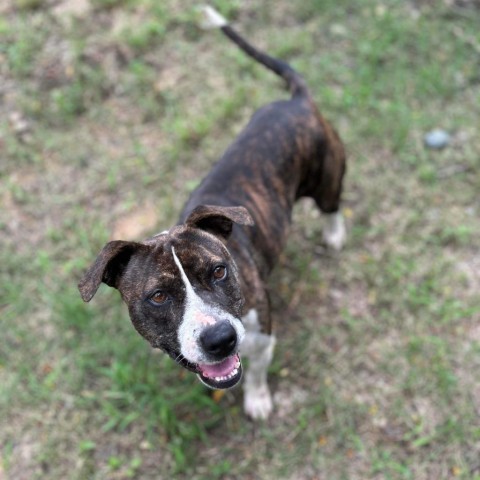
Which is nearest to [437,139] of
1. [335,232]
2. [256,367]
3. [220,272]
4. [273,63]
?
[335,232]

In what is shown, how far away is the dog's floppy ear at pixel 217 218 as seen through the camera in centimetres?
292

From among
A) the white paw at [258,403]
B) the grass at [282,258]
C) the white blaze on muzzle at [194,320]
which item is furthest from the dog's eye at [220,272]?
the grass at [282,258]

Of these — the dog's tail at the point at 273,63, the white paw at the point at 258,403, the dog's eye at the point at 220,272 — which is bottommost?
the white paw at the point at 258,403

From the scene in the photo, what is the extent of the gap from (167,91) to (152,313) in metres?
3.58

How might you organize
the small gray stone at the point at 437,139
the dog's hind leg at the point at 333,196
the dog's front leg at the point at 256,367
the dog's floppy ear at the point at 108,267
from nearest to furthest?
the dog's floppy ear at the point at 108,267 < the dog's front leg at the point at 256,367 < the dog's hind leg at the point at 333,196 < the small gray stone at the point at 437,139

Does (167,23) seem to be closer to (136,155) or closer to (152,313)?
(136,155)

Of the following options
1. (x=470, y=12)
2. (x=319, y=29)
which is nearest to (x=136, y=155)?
(x=319, y=29)

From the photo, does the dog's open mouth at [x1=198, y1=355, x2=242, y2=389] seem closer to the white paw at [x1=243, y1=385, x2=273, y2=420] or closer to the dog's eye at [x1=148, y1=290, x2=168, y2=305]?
the dog's eye at [x1=148, y1=290, x2=168, y2=305]

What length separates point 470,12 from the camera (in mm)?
5934

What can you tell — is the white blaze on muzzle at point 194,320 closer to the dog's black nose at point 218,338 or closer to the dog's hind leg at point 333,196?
the dog's black nose at point 218,338

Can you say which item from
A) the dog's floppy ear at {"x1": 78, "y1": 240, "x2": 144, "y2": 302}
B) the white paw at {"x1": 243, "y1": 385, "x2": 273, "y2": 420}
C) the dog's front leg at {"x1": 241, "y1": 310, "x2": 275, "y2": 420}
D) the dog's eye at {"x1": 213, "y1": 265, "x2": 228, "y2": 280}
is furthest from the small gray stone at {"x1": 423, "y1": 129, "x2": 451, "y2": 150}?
the dog's floppy ear at {"x1": 78, "y1": 240, "x2": 144, "y2": 302}

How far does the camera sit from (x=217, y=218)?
309 centimetres

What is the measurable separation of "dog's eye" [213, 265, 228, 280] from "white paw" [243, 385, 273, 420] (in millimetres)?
1295

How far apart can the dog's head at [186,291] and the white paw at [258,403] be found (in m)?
1.00
